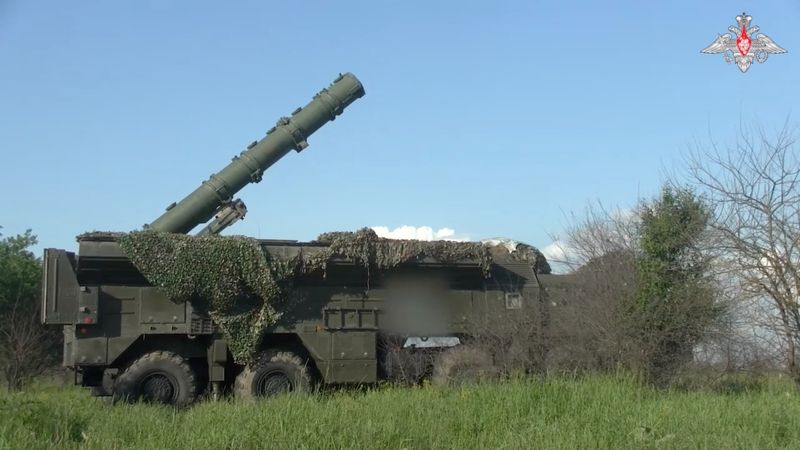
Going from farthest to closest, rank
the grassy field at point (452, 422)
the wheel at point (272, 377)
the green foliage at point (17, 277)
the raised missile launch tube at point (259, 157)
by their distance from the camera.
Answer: the green foliage at point (17, 277)
the raised missile launch tube at point (259, 157)
the wheel at point (272, 377)
the grassy field at point (452, 422)

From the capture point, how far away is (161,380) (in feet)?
43.9

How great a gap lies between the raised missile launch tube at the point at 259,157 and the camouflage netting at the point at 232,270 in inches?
64.2

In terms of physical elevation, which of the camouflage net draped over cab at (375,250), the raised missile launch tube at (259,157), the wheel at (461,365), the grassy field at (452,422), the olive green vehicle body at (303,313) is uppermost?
the raised missile launch tube at (259,157)

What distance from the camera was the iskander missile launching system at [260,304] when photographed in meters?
13.2

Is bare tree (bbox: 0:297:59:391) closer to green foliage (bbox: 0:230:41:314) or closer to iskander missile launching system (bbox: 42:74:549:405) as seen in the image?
green foliage (bbox: 0:230:41:314)

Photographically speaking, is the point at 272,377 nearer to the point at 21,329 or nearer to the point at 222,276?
the point at 222,276

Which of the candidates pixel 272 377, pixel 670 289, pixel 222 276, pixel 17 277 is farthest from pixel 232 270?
pixel 17 277

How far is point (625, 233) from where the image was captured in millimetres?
14461

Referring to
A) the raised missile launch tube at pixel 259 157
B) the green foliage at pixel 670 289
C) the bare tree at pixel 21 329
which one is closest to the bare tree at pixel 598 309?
the green foliage at pixel 670 289

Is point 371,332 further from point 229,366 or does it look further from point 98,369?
point 98,369

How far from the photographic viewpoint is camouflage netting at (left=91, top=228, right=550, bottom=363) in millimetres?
13273

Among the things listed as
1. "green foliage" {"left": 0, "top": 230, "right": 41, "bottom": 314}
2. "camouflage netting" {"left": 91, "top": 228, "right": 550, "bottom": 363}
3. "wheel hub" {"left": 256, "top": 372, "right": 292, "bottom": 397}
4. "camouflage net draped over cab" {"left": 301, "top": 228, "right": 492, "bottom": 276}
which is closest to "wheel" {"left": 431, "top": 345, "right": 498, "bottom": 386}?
"camouflage net draped over cab" {"left": 301, "top": 228, "right": 492, "bottom": 276}

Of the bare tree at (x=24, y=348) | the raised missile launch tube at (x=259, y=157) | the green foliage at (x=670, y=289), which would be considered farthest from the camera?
the bare tree at (x=24, y=348)

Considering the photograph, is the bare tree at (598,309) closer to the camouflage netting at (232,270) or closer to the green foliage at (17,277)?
the camouflage netting at (232,270)
